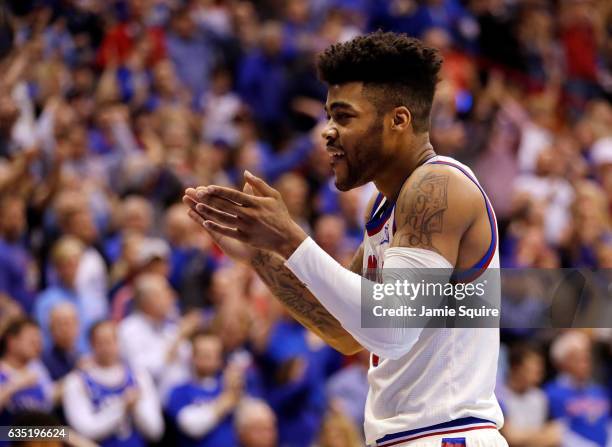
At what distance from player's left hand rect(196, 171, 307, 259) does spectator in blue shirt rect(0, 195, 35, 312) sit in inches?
155

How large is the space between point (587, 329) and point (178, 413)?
374cm

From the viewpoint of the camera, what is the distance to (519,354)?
797cm

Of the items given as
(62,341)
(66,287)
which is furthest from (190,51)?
(62,341)

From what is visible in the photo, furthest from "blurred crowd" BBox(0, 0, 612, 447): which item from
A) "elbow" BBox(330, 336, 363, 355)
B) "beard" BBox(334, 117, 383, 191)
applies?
"beard" BBox(334, 117, 383, 191)

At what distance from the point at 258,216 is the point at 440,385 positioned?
2.71 ft

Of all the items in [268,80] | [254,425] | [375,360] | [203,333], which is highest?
[268,80]

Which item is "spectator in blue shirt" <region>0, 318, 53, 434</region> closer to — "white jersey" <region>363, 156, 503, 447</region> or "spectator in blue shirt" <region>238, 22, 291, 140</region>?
"white jersey" <region>363, 156, 503, 447</region>

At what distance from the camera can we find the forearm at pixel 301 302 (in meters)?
3.84

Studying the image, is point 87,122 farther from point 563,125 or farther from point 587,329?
point 563,125

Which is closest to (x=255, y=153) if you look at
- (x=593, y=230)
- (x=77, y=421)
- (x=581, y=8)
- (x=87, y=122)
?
(x=87, y=122)

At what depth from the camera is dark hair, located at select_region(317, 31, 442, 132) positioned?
352cm

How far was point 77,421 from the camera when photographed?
623cm

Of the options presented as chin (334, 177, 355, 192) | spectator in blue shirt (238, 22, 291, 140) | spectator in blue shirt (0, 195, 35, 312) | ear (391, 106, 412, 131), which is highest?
spectator in blue shirt (238, 22, 291, 140)

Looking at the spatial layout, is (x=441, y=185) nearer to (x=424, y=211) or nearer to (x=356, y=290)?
(x=424, y=211)
